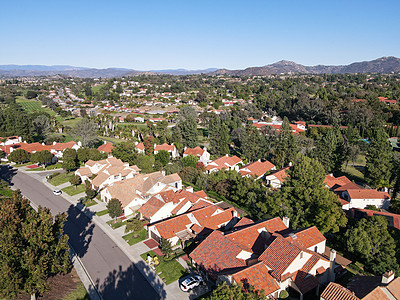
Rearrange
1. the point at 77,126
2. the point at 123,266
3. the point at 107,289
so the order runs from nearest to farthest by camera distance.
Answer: the point at 107,289
the point at 123,266
the point at 77,126

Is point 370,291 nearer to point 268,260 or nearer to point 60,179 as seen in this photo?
point 268,260

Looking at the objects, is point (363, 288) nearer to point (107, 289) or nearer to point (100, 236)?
point (107, 289)

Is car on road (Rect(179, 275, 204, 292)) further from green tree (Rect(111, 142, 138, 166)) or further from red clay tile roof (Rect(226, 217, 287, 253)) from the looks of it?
green tree (Rect(111, 142, 138, 166))

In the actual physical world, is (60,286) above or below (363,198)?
above

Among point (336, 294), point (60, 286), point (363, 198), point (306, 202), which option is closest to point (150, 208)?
point (60, 286)

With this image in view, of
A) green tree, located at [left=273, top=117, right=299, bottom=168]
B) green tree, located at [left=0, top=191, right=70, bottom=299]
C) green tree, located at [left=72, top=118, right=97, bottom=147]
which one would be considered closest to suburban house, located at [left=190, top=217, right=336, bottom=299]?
green tree, located at [left=0, top=191, right=70, bottom=299]

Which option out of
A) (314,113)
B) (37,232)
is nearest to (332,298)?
(37,232)
